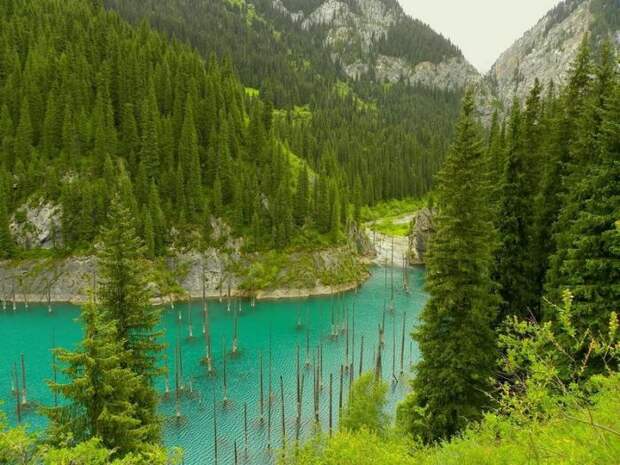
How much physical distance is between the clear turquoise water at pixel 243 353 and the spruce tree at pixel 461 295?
1009 inches

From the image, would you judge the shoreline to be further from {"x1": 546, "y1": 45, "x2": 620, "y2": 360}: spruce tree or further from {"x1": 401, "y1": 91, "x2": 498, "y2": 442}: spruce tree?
{"x1": 546, "y1": 45, "x2": 620, "y2": 360}: spruce tree

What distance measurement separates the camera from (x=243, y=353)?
251 ft

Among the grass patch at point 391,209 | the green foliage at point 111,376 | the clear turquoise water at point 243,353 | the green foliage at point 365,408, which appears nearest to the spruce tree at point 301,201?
the clear turquoise water at point 243,353

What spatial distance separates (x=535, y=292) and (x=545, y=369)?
2672 cm

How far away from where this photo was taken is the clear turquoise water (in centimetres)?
5291

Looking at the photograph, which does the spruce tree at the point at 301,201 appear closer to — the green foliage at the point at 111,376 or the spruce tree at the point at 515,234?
the spruce tree at the point at 515,234

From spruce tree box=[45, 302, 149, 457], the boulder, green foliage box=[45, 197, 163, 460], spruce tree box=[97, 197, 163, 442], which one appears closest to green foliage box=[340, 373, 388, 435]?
spruce tree box=[97, 197, 163, 442]

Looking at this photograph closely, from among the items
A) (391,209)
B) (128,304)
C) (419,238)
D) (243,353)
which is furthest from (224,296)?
(391,209)

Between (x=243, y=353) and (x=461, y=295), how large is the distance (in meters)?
53.8

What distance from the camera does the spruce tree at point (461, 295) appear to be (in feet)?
96.4

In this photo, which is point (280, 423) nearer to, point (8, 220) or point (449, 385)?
point (449, 385)

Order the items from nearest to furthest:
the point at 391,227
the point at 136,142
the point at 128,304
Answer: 1. the point at 128,304
2. the point at 136,142
3. the point at 391,227

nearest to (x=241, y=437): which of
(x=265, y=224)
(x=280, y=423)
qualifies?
(x=280, y=423)

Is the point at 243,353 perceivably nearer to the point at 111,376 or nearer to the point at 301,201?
the point at 301,201
